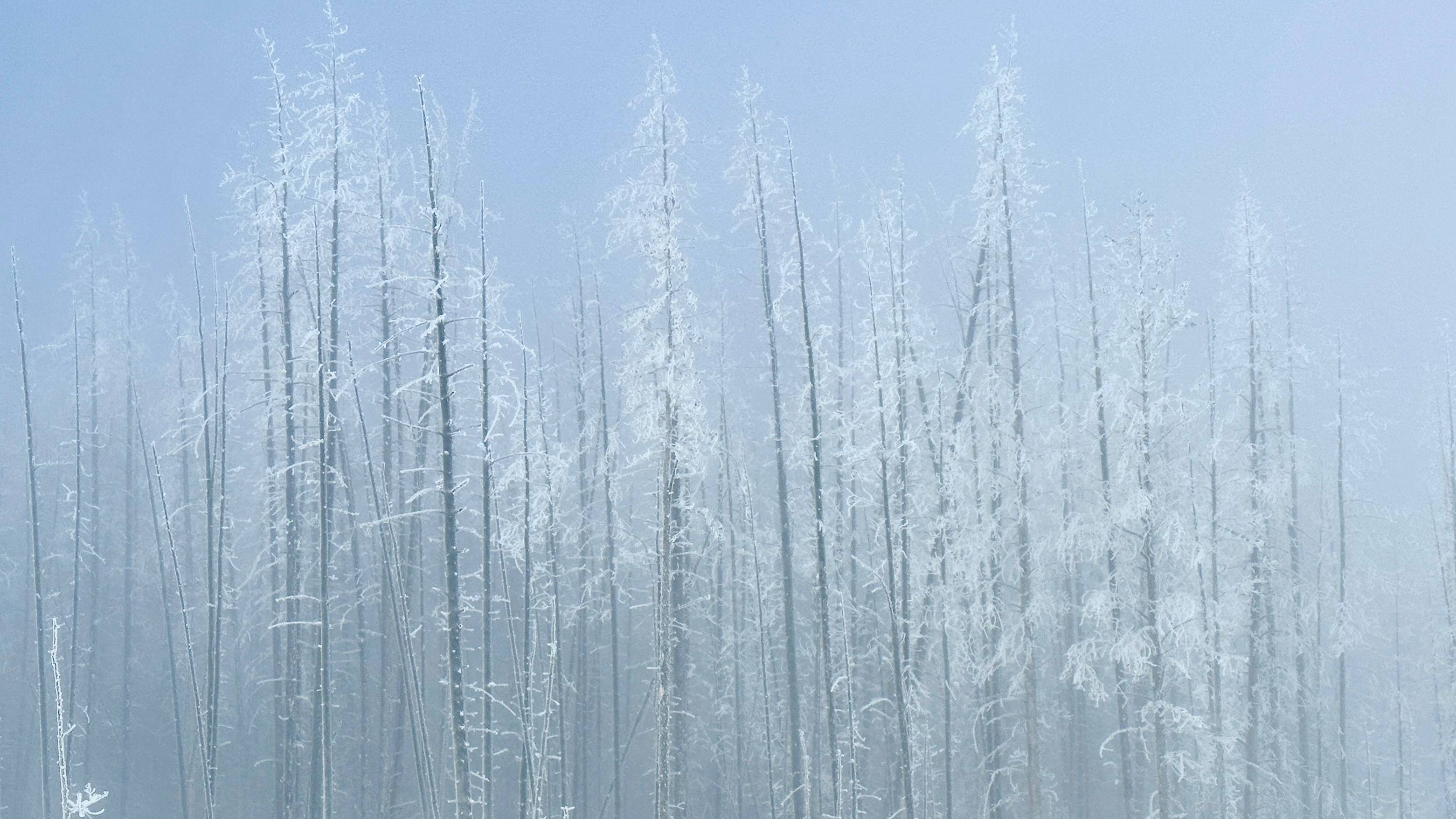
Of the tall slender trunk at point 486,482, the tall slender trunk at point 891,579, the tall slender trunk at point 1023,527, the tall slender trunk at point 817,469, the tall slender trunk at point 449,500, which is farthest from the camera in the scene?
the tall slender trunk at point 1023,527

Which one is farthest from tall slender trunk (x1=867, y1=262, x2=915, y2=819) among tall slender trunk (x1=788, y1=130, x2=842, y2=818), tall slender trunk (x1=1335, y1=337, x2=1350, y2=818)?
tall slender trunk (x1=1335, y1=337, x2=1350, y2=818)

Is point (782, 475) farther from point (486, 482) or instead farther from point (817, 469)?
point (486, 482)

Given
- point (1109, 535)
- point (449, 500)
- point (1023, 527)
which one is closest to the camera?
point (449, 500)

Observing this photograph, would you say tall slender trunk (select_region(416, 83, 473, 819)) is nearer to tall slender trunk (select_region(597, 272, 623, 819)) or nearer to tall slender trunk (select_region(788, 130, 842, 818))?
tall slender trunk (select_region(788, 130, 842, 818))

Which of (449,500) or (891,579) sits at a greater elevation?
(449,500)

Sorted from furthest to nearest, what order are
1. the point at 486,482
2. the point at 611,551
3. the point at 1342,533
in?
the point at 1342,533 < the point at 611,551 < the point at 486,482

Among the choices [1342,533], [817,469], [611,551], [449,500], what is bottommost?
[1342,533]

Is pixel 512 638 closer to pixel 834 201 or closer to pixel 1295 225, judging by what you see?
pixel 834 201

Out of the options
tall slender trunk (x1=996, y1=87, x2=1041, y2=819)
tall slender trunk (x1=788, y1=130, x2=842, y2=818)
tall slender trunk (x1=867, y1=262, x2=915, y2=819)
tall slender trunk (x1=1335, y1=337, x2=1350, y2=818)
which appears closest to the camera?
tall slender trunk (x1=867, y1=262, x2=915, y2=819)

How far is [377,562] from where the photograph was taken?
18297 millimetres

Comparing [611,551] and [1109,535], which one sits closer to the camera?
[1109,535]

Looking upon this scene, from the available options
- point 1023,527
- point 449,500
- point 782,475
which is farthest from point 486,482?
point 1023,527

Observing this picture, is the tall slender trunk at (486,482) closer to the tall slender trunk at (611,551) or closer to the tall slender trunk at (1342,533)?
the tall slender trunk at (611,551)

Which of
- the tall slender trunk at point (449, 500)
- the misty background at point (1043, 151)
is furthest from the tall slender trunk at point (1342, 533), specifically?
the tall slender trunk at point (449, 500)
